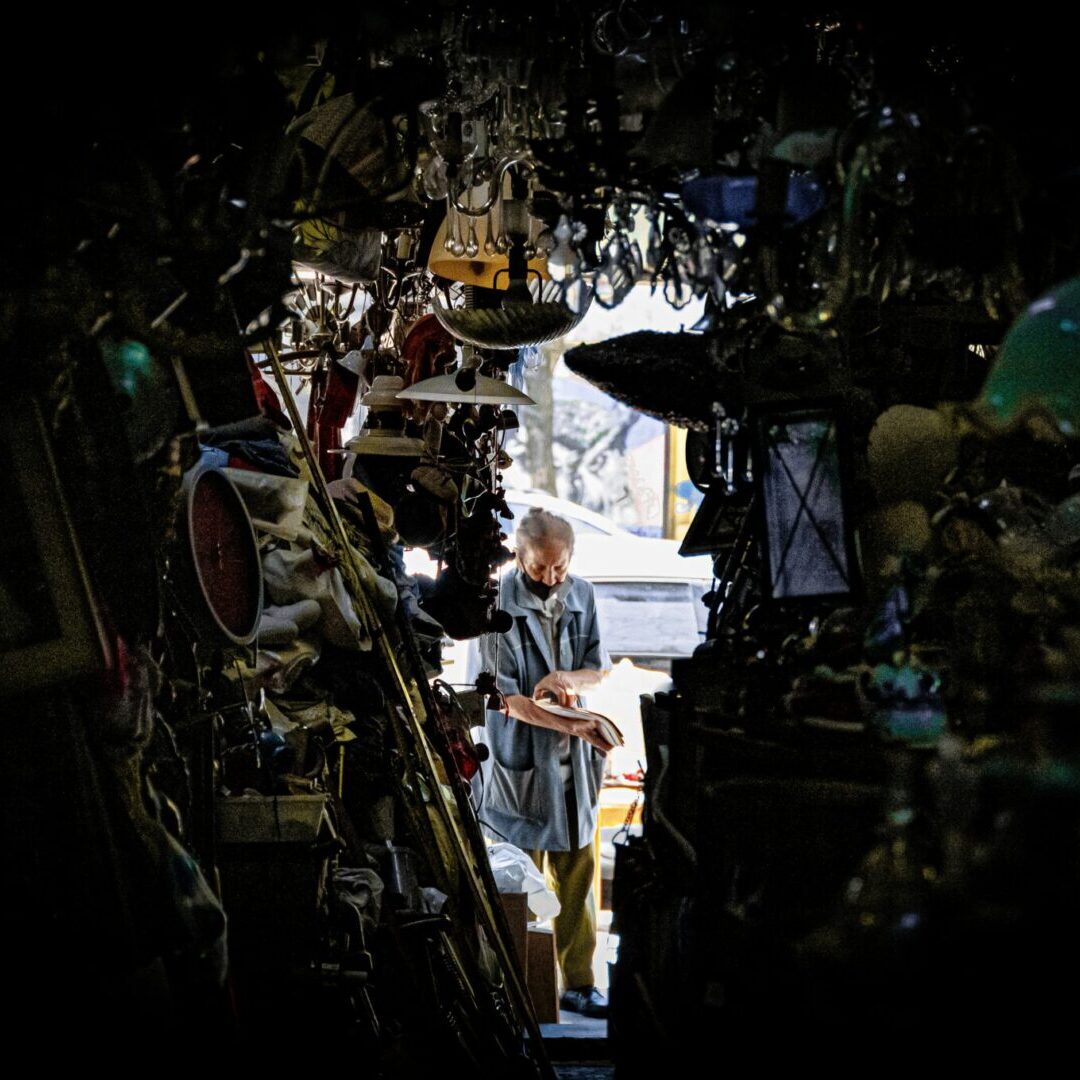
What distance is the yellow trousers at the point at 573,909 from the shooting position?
22.7 ft

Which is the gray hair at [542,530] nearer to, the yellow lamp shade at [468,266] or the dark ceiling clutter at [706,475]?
the yellow lamp shade at [468,266]

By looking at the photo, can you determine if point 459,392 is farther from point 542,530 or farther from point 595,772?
point 595,772

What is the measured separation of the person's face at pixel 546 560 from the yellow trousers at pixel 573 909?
123cm

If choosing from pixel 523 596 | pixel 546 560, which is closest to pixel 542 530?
pixel 546 560

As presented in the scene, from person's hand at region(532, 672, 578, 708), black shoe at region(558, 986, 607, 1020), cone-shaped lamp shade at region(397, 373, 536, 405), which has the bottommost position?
black shoe at region(558, 986, 607, 1020)

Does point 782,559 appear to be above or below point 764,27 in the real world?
below

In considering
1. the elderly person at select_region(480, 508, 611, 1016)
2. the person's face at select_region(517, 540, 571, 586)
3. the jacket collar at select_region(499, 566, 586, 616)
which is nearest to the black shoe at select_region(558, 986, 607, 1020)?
the elderly person at select_region(480, 508, 611, 1016)

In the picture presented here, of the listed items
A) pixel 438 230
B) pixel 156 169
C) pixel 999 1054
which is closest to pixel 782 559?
pixel 156 169

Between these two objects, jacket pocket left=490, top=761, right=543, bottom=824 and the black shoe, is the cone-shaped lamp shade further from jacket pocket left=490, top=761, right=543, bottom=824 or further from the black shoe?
the black shoe

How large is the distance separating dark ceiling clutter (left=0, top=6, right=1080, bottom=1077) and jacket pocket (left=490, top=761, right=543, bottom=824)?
9.24 feet

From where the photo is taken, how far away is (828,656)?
3119mm

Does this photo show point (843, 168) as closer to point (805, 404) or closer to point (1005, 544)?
point (805, 404)

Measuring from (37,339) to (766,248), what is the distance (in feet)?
3.78

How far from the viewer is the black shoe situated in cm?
666
